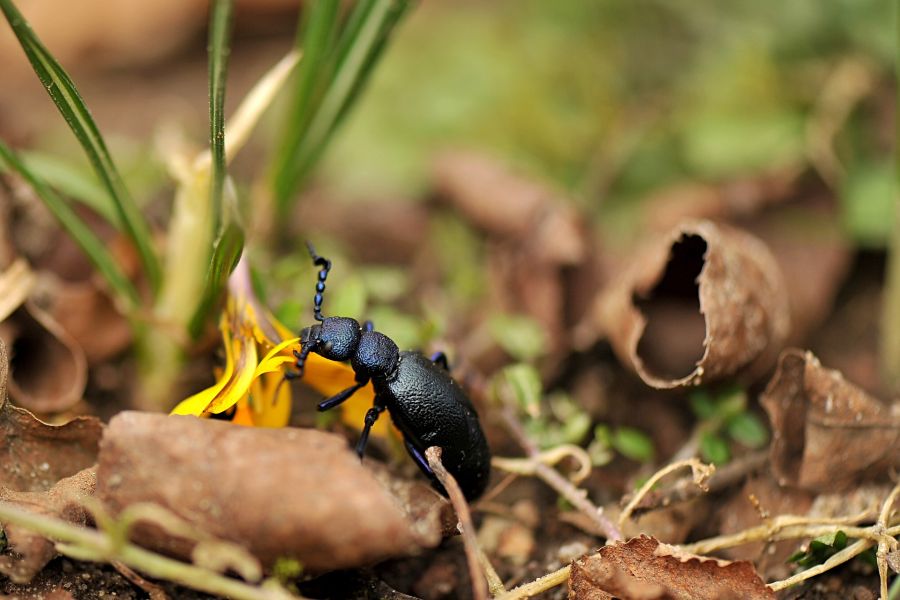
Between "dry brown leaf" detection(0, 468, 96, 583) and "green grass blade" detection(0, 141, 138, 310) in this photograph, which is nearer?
"dry brown leaf" detection(0, 468, 96, 583)

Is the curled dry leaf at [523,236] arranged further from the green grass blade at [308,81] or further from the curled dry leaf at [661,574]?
the curled dry leaf at [661,574]

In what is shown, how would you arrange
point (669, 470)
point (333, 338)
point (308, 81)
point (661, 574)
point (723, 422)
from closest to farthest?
point (661, 574) < point (669, 470) < point (333, 338) < point (723, 422) < point (308, 81)

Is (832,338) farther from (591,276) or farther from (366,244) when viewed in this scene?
(366,244)

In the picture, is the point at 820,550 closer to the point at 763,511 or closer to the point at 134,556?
the point at 763,511

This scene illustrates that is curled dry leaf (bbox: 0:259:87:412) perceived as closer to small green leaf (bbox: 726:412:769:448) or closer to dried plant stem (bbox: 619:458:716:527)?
dried plant stem (bbox: 619:458:716:527)

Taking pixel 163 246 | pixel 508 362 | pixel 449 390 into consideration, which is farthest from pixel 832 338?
pixel 163 246

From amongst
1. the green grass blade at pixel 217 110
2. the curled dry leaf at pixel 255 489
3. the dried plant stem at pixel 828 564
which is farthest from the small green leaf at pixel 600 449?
the green grass blade at pixel 217 110

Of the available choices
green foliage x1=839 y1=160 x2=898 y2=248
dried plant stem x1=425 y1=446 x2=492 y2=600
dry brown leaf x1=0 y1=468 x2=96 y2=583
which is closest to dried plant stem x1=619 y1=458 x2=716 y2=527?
dried plant stem x1=425 y1=446 x2=492 y2=600

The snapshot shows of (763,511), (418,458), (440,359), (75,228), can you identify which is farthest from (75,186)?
(763,511)
